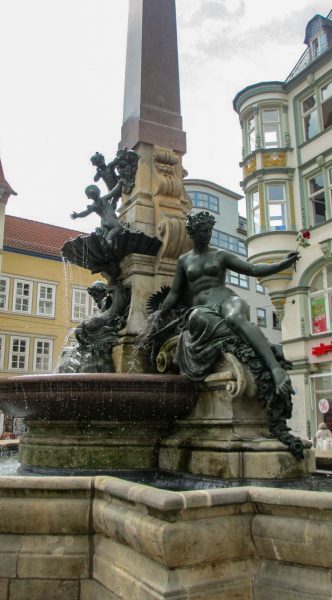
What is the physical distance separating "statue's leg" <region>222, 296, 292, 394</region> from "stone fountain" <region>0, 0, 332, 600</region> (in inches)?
1.1

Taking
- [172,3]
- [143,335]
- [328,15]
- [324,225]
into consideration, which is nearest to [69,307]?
[324,225]

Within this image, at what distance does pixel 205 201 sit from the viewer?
3597 cm

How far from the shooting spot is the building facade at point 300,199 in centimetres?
2066

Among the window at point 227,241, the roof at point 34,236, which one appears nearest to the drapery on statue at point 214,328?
the roof at point 34,236

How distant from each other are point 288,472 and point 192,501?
1.56 meters

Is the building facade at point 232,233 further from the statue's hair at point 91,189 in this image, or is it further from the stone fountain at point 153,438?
the statue's hair at point 91,189

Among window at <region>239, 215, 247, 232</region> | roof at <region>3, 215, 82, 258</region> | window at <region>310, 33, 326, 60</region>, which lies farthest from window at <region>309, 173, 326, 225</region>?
window at <region>239, 215, 247, 232</region>

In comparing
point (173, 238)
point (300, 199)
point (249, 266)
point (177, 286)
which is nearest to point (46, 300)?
point (300, 199)

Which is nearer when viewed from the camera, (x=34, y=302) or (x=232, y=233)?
(x=34, y=302)

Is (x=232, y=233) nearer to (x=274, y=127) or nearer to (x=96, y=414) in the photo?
(x=274, y=127)

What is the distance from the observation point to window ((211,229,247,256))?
35.5 metres

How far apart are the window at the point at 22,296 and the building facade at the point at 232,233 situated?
37.7 ft

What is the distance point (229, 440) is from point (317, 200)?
1968 cm

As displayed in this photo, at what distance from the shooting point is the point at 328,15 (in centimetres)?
2511
